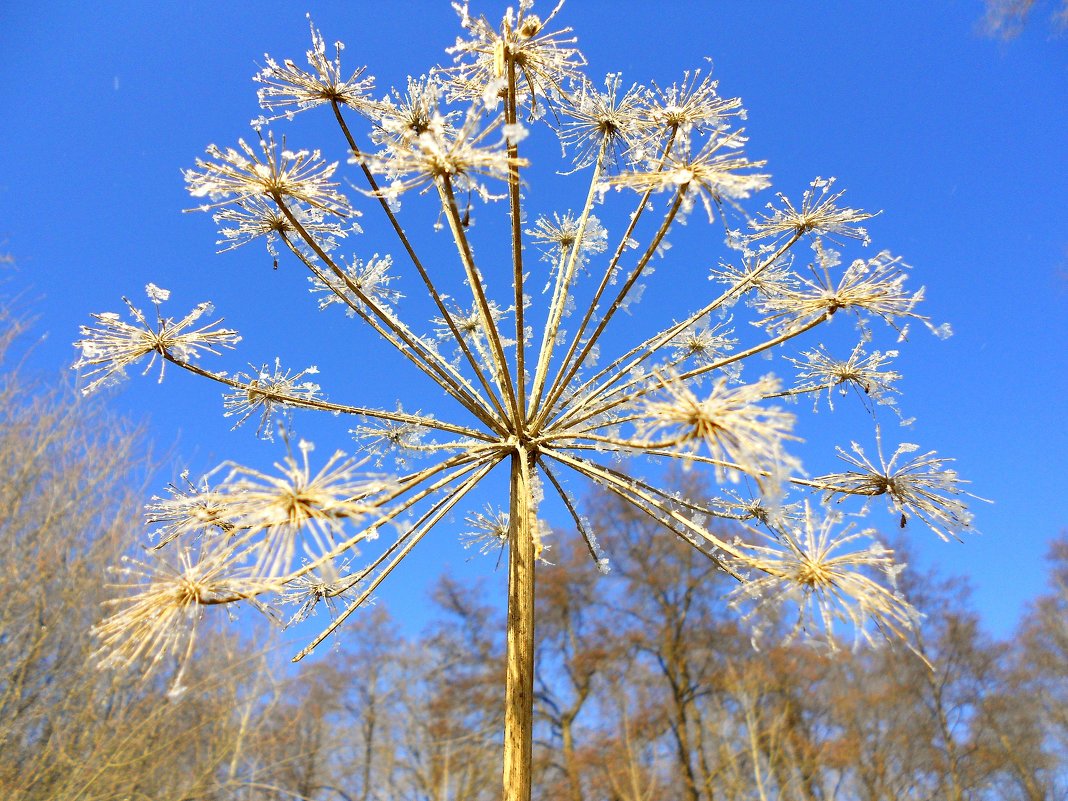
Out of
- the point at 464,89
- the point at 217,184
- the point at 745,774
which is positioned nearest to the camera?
the point at 217,184

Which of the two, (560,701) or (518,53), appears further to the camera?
(560,701)

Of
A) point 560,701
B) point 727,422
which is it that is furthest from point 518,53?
point 560,701

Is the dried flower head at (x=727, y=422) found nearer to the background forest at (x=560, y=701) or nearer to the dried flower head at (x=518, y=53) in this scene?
the dried flower head at (x=518, y=53)

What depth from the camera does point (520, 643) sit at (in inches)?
92.4

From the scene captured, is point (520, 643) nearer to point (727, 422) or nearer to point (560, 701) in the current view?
point (727, 422)

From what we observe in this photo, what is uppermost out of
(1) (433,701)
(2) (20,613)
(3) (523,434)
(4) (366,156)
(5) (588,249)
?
(1) (433,701)

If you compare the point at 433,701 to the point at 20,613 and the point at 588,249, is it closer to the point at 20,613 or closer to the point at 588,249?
the point at 20,613

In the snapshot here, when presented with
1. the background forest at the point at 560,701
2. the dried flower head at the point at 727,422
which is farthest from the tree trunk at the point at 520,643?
the background forest at the point at 560,701

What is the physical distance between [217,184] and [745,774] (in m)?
18.8

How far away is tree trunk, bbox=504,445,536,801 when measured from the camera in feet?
7.04

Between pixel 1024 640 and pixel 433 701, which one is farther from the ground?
pixel 1024 640

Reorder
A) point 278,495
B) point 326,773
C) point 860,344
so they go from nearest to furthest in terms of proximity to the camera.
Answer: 1. point 278,495
2. point 860,344
3. point 326,773

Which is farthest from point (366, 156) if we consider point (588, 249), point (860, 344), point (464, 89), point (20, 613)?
point (20, 613)

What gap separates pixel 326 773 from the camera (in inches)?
754
